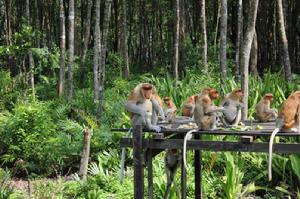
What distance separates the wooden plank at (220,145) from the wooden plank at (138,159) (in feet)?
0.24

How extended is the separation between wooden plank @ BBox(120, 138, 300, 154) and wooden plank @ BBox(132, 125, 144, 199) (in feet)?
0.24

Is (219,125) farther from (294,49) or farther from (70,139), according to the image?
(294,49)

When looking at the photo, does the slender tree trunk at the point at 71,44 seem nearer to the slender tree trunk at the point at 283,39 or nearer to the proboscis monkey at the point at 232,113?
the slender tree trunk at the point at 283,39

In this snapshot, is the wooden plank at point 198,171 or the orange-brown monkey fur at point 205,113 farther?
the wooden plank at point 198,171

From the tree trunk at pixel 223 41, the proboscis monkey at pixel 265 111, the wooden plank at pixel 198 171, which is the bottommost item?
the wooden plank at pixel 198 171

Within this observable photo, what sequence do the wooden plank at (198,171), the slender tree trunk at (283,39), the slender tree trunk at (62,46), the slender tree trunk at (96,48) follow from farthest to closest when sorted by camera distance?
the slender tree trunk at (62,46) < the slender tree trunk at (96,48) < the slender tree trunk at (283,39) < the wooden plank at (198,171)

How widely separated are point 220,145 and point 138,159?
0.87 m

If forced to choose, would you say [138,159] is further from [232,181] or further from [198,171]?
[232,181]

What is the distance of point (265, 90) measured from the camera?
9211 mm

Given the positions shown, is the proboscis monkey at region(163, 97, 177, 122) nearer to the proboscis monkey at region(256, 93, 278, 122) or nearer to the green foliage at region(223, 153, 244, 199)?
the proboscis monkey at region(256, 93, 278, 122)

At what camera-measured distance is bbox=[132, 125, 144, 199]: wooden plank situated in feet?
16.8

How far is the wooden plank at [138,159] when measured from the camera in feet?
16.8

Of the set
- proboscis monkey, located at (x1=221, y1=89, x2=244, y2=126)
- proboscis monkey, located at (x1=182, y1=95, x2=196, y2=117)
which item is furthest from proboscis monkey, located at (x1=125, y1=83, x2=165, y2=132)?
proboscis monkey, located at (x1=182, y1=95, x2=196, y2=117)

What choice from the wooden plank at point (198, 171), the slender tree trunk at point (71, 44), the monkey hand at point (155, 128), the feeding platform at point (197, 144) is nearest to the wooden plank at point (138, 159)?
the feeding platform at point (197, 144)
